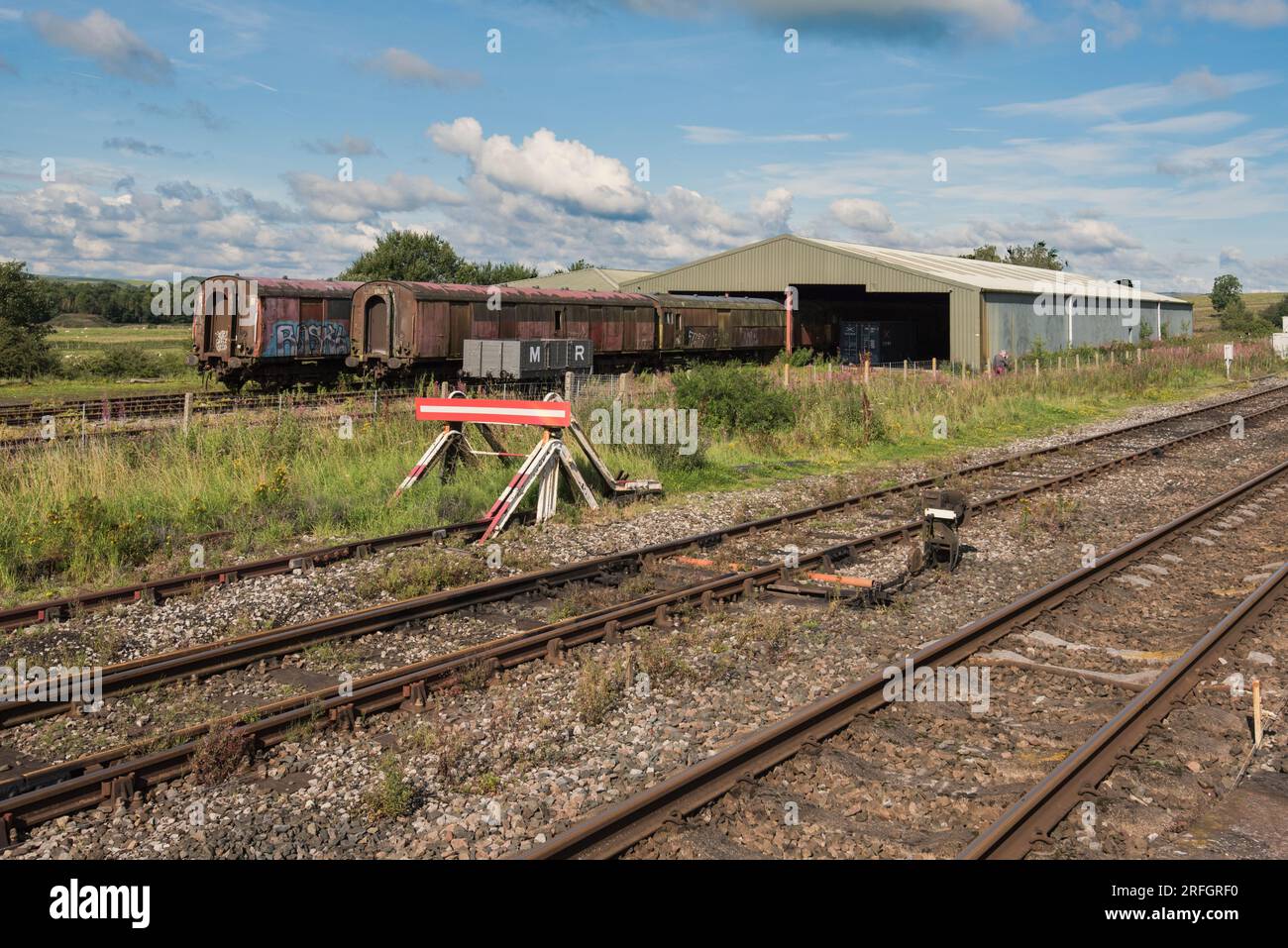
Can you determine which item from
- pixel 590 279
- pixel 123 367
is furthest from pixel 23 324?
pixel 590 279

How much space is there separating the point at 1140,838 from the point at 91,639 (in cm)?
787

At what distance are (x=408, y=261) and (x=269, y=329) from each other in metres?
50.0

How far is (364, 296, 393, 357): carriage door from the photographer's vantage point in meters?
26.9

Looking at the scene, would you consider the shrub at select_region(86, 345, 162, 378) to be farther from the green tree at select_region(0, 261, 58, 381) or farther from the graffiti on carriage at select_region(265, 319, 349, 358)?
the graffiti on carriage at select_region(265, 319, 349, 358)

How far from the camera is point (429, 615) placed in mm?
9039

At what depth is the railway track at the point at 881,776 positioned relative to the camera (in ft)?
16.4

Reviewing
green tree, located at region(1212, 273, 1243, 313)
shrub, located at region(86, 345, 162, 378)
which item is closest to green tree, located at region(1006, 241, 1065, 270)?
green tree, located at region(1212, 273, 1243, 313)

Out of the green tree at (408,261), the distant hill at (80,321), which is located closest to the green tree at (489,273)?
the green tree at (408,261)

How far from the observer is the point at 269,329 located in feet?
86.8

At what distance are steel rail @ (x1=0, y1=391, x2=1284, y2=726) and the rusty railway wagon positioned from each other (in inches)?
604

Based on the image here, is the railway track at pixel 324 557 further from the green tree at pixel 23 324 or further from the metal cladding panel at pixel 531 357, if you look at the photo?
the green tree at pixel 23 324

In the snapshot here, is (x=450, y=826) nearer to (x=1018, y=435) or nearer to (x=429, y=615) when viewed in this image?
(x=429, y=615)

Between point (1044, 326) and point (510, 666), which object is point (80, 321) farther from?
point (510, 666)
